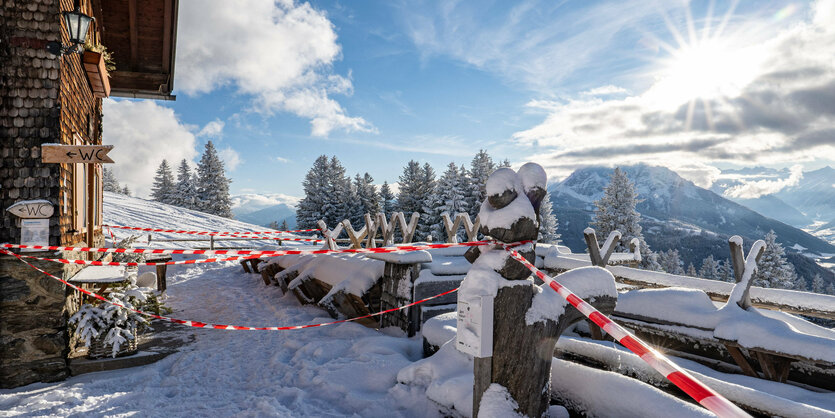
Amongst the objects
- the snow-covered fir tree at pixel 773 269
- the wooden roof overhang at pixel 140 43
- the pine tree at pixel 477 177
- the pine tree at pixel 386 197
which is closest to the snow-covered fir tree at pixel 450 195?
the pine tree at pixel 477 177

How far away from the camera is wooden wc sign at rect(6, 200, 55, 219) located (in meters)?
4.67

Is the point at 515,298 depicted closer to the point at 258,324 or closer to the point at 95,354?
the point at 95,354

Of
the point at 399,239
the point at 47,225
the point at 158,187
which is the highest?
the point at 158,187

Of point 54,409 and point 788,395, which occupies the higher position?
point 788,395

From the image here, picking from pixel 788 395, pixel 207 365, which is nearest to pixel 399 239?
pixel 207 365

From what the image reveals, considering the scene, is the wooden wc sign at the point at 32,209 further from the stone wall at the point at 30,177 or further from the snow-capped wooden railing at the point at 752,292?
the snow-capped wooden railing at the point at 752,292

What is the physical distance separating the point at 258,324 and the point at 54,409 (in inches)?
134

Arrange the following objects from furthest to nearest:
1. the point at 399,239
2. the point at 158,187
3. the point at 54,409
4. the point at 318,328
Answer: the point at 158,187
the point at 399,239
the point at 318,328
the point at 54,409

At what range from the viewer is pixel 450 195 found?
31.2m

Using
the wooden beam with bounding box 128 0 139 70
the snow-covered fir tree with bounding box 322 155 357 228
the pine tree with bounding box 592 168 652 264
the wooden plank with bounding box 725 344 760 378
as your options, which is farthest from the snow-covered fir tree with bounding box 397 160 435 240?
the wooden plank with bounding box 725 344 760 378

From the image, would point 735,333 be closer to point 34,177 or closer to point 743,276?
point 743,276

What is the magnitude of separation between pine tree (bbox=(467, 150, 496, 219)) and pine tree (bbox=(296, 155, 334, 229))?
45.1 ft

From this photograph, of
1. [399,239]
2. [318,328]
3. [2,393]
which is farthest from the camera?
[399,239]

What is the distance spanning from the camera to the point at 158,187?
47375mm
